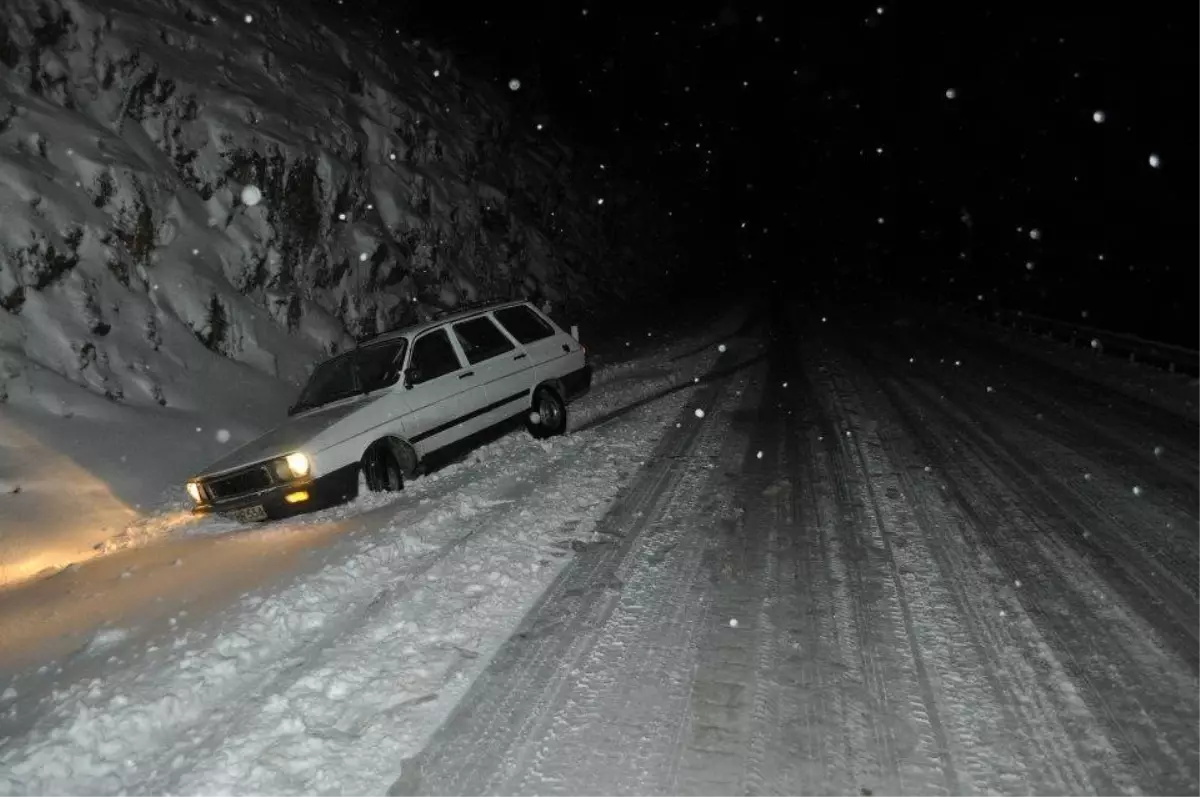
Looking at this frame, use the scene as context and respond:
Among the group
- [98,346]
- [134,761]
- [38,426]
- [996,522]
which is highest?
[98,346]

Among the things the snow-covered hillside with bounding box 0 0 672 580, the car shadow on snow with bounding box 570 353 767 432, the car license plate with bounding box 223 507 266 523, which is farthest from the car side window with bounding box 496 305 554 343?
the snow-covered hillside with bounding box 0 0 672 580

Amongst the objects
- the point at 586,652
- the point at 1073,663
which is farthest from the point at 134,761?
the point at 1073,663

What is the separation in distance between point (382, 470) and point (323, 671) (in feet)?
11.5

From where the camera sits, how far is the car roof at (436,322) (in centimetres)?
829

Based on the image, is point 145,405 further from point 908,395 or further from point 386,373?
point 908,395

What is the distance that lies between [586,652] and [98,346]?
9.07 metres

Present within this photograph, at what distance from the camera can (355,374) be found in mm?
8117

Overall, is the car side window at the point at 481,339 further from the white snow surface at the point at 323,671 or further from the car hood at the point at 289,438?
the white snow surface at the point at 323,671

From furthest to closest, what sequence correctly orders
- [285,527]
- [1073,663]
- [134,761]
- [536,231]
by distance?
1. [536,231]
2. [285,527]
3. [1073,663]
4. [134,761]

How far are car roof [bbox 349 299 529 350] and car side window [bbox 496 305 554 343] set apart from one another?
10cm

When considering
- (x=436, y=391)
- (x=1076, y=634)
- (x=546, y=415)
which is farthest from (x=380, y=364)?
(x=1076, y=634)

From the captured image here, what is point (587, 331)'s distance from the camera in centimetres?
2241

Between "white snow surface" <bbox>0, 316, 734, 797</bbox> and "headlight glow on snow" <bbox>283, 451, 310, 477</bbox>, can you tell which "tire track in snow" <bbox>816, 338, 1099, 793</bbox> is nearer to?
"white snow surface" <bbox>0, 316, 734, 797</bbox>

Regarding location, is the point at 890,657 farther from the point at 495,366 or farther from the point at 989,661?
the point at 495,366
